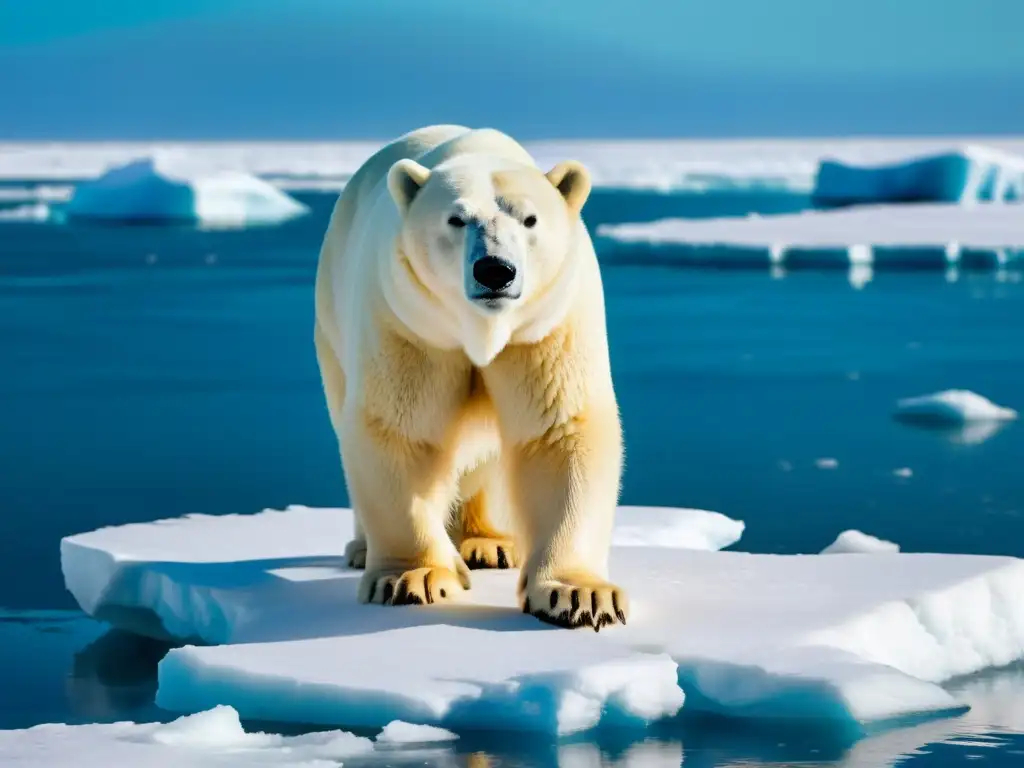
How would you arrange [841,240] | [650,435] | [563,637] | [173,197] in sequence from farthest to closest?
[173,197] → [841,240] → [650,435] → [563,637]

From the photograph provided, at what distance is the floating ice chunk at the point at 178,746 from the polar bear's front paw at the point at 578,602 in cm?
61

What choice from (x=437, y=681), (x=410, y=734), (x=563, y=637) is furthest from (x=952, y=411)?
(x=410, y=734)

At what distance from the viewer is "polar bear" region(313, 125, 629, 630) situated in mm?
3174

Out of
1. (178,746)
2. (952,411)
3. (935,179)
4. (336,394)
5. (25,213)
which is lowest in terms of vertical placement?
(178,746)

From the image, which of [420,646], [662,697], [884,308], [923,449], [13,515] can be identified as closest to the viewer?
[662,697]

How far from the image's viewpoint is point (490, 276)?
3.04 m

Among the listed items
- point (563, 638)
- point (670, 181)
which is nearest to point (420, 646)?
point (563, 638)

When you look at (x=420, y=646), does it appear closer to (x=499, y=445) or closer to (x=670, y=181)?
(x=499, y=445)

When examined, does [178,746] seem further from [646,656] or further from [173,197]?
[173,197]

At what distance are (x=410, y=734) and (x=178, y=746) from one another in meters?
0.37

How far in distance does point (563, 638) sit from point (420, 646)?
0.26 meters

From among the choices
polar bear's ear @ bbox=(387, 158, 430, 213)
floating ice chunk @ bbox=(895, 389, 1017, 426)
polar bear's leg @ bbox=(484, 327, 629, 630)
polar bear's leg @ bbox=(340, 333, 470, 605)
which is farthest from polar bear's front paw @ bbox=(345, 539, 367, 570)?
floating ice chunk @ bbox=(895, 389, 1017, 426)

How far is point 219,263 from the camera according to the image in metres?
17.1

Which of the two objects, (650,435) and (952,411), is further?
(952,411)
